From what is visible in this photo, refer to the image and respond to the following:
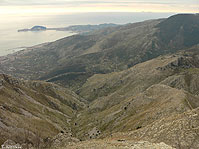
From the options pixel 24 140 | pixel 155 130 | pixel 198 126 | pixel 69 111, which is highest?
pixel 198 126

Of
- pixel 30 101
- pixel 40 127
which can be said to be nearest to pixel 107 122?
pixel 40 127

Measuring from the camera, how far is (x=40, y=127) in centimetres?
11838

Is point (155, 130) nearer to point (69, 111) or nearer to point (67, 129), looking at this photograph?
point (67, 129)

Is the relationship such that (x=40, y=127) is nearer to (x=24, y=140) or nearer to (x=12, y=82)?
(x=24, y=140)

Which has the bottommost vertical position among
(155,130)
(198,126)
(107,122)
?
(107,122)

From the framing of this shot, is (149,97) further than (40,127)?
Yes

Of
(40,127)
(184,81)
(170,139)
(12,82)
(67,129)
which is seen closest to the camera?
(170,139)

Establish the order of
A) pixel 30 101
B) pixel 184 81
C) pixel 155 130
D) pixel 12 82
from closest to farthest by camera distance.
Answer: pixel 155 130
pixel 30 101
pixel 12 82
pixel 184 81

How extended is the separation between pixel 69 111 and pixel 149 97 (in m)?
95.6

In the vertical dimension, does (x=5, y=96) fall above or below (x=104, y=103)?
above

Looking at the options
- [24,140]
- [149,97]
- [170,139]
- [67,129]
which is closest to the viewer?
[170,139]

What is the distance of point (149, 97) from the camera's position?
134750 mm

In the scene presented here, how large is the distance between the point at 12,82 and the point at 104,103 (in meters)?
95.3

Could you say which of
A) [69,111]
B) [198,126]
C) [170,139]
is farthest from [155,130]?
[69,111]
